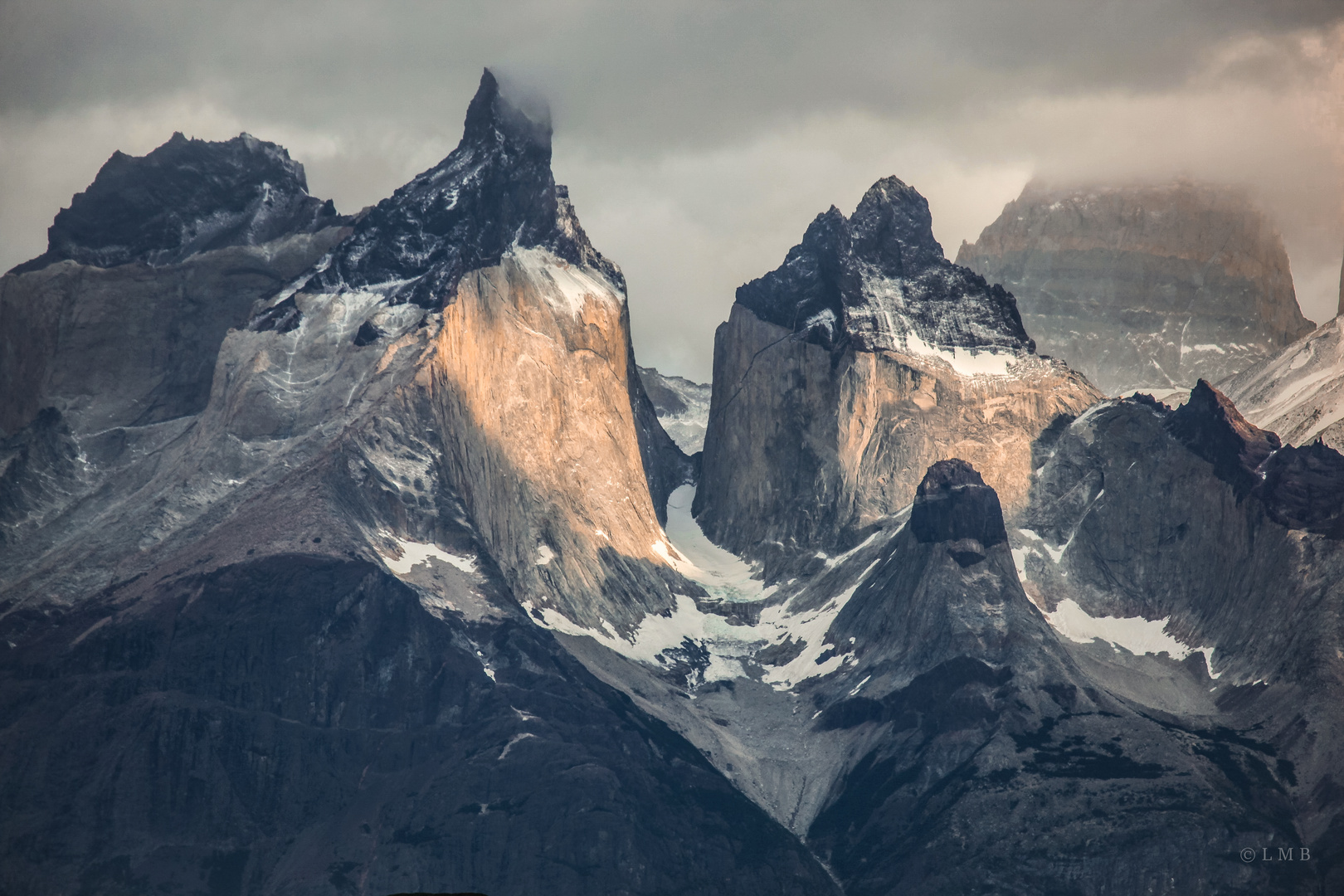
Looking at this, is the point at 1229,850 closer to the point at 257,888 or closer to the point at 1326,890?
the point at 1326,890

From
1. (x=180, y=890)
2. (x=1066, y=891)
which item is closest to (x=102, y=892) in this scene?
(x=180, y=890)

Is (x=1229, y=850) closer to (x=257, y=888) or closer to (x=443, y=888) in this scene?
(x=443, y=888)

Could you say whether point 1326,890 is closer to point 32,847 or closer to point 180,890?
point 180,890

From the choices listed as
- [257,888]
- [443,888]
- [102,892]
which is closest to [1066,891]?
[443,888]

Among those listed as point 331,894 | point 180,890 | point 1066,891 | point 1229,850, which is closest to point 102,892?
point 180,890

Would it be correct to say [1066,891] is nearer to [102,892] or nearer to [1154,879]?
[1154,879]

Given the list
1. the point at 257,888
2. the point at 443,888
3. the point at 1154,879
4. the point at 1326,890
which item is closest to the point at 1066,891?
the point at 1154,879
